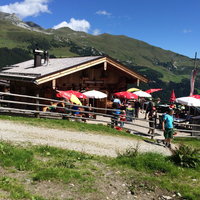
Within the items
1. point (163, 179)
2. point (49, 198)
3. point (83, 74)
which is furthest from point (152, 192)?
point (83, 74)

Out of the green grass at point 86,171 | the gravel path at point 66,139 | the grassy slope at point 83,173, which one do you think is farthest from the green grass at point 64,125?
the green grass at point 86,171

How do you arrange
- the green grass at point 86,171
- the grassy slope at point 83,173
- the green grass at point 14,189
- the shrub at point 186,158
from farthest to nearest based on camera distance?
the shrub at point 186,158
the green grass at point 86,171
the grassy slope at point 83,173
the green grass at point 14,189

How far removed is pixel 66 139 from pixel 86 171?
4.19 meters

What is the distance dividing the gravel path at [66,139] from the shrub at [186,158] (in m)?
2.08

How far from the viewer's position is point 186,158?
8.52 metres

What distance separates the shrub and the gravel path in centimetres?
208

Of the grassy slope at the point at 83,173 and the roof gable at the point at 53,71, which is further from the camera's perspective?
the roof gable at the point at 53,71

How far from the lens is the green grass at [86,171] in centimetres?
602

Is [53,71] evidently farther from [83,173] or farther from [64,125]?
→ [83,173]

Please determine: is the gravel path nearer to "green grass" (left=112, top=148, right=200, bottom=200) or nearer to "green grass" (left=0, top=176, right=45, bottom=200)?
"green grass" (left=112, top=148, right=200, bottom=200)

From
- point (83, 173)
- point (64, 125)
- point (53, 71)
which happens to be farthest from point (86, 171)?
point (53, 71)

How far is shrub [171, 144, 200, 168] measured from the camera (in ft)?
27.8

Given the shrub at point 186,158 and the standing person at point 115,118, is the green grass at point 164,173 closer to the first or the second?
the shrub at point 186,158

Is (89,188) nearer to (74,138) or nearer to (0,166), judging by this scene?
(0,166)
